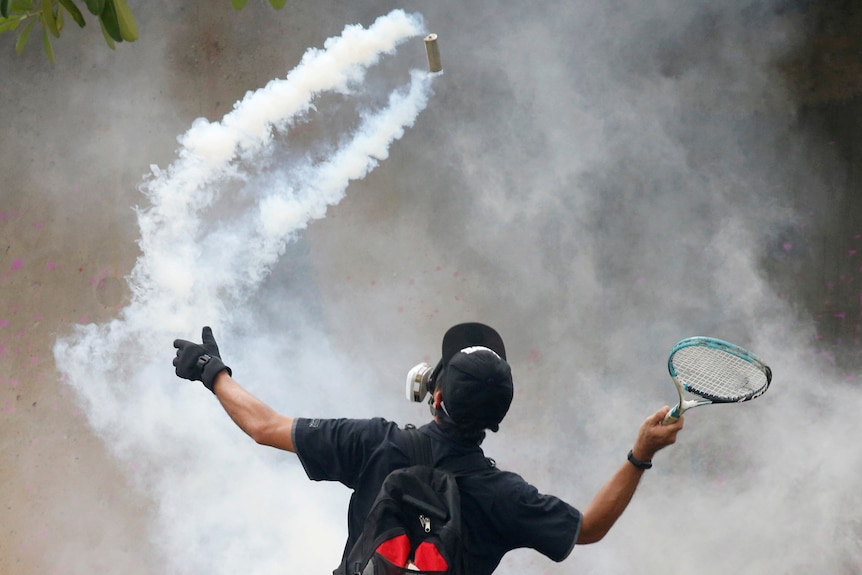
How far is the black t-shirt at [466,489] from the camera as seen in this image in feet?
6.86

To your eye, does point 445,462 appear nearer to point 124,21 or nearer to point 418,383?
point 418,383

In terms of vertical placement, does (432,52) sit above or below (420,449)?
above

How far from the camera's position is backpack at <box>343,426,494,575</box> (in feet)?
6.36

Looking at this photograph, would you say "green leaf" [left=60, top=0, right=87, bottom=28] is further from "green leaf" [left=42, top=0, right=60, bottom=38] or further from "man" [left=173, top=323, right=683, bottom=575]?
"man" [left=173, top=323, right=683, bottom=575]

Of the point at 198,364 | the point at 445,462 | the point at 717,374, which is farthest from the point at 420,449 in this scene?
the point at 717,374

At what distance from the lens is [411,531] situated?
1987 millimetres

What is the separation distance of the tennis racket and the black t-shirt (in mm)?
444

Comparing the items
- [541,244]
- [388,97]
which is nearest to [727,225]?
[541,244]

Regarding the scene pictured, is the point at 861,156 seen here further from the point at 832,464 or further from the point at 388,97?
the point at 388,97

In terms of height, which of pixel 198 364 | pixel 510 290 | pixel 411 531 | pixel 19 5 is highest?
pixel 510 290

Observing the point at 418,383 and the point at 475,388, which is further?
the point at 418,383

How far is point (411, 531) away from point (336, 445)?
1.05 ft

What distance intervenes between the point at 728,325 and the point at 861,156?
1036mm

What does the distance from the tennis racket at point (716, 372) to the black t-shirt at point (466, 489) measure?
0.44 m
